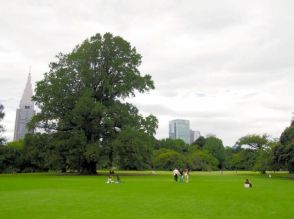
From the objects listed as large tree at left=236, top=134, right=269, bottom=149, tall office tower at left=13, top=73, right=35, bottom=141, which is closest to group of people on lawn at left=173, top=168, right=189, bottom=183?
large tree at left=236, top=134, right=269, bottom=149

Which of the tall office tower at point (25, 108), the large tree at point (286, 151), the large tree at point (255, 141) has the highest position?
the tall office tower at point (25, 108)

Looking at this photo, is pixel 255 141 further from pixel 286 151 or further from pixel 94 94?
pixel 94 94

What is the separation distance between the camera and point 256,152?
82438 mm

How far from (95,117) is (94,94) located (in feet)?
16.1

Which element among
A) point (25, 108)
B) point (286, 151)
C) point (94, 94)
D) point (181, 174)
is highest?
point (25, 108)

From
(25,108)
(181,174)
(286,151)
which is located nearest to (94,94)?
(181,174)

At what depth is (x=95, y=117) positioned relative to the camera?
51.3m

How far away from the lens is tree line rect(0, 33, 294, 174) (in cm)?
4991

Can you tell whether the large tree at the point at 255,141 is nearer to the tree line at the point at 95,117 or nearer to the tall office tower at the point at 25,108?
the tree line at the point at 95,117

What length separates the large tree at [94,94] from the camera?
51.1m

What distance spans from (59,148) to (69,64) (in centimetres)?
1366

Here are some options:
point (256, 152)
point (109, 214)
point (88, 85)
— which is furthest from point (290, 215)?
point (256, 152)

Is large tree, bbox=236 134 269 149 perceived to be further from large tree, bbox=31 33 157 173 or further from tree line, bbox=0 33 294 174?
large tree, bbox=31 33 157 173

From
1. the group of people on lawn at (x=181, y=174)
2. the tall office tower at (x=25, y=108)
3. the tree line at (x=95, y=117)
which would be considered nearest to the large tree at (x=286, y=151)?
the tree line at (x=95, y=117)
